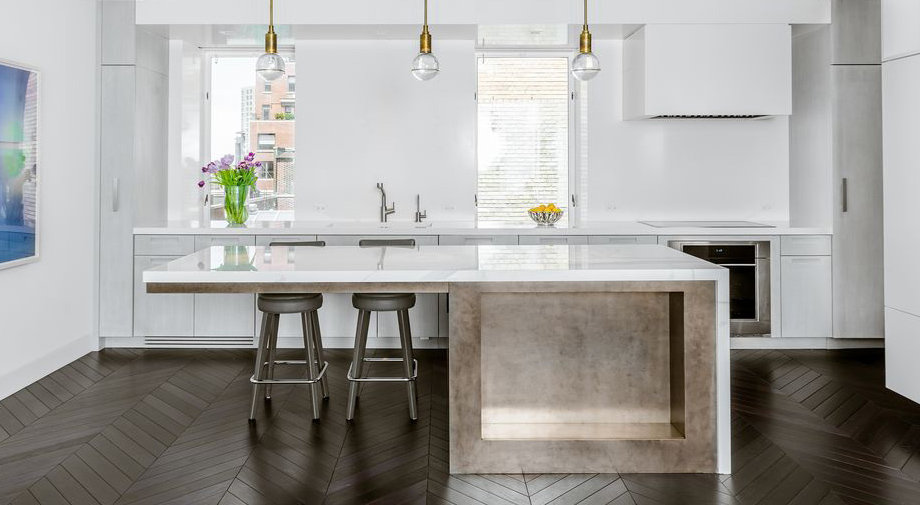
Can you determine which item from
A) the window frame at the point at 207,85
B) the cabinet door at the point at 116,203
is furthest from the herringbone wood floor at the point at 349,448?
the window frame at the point at 207,85

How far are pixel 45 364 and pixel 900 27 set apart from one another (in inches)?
223

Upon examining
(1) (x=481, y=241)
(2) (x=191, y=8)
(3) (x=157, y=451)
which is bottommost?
(3) (x=157, y=451)

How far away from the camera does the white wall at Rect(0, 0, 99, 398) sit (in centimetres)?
425

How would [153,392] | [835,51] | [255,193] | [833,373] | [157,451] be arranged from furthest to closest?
[255,193], [835,51], [833,373], [153,392], [157,451]

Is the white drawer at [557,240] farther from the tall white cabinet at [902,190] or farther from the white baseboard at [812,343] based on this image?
the tall white cabinet at [902,190]

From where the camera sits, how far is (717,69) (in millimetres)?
5332

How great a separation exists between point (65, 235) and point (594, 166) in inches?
161

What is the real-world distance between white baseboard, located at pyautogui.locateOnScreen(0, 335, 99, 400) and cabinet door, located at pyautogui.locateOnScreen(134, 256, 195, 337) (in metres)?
0.36

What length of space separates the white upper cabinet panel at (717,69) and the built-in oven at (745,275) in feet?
3.42

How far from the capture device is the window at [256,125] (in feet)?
20.3

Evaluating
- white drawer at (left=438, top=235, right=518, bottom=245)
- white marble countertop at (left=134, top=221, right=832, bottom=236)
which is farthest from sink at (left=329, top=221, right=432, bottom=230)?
white drawer at (left=438, top=235, right=518, bottom=245)

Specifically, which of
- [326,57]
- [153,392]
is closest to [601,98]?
[326,57]

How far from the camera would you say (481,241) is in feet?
17.5

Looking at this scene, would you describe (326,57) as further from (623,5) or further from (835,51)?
(835,51)
